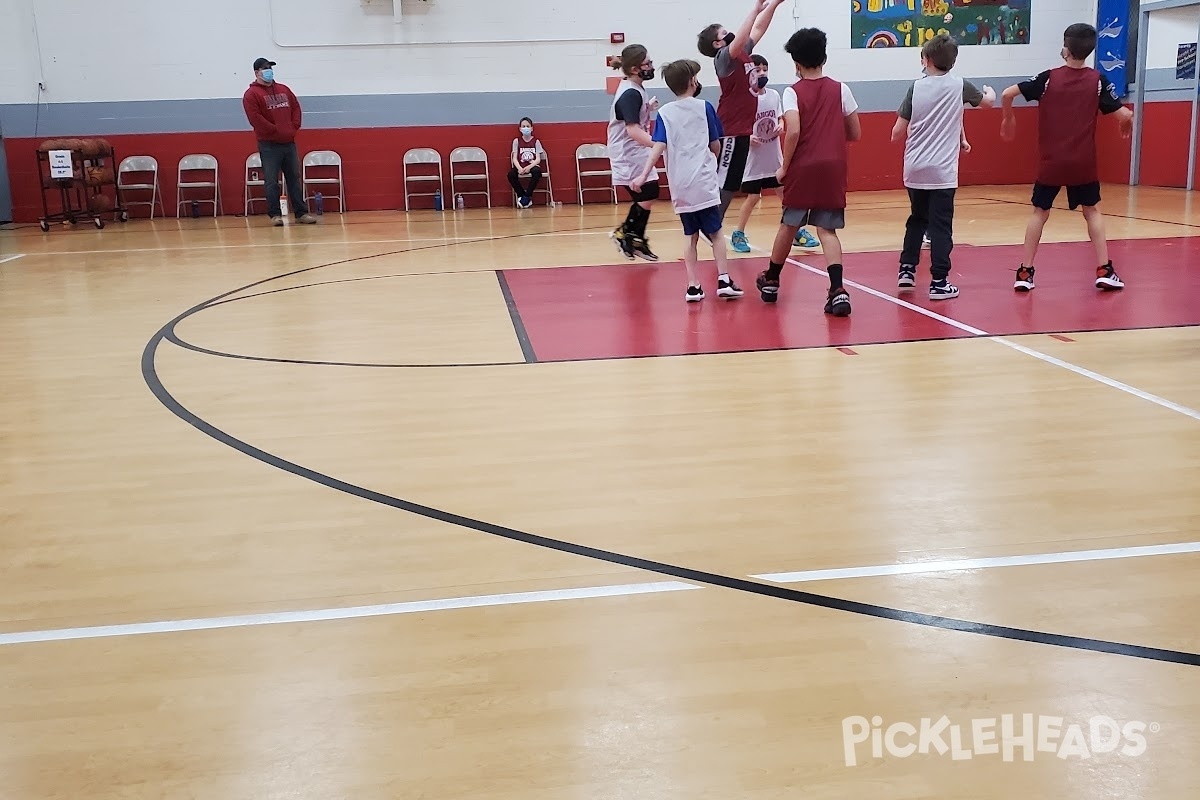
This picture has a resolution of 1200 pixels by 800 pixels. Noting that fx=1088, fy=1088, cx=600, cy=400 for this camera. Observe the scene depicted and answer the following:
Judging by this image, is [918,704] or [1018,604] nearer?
[918,704]

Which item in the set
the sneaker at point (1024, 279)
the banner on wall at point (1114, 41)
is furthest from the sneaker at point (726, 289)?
the banner on wall at point (1114, 41)

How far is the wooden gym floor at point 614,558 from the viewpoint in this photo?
1.87m

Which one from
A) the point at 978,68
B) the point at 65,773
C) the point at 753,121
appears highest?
the point at 978,68

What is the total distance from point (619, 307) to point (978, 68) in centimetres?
1044

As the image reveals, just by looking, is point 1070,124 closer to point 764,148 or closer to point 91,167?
point 764,148

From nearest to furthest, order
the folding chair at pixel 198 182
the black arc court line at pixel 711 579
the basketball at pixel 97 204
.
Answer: the black arc court line at pixel 711 579
the basketball at pixel 97 204
the folding chair at pixel 198 182

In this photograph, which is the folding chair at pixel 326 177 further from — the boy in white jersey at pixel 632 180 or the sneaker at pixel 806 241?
the sneaker at pixel 806 241

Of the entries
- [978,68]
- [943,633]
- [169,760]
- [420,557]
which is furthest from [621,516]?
[978,68]

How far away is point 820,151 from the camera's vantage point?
5.68 m

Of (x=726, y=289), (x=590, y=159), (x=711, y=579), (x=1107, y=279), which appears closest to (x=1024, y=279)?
(x=1107, y=279)

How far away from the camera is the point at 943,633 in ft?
7.38

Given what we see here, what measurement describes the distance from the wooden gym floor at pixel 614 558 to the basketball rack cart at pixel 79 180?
7.03 metres

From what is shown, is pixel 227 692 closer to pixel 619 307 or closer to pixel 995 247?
pixel 619 307

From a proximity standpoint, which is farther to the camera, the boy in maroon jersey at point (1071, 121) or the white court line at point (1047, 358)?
the boy in maroon jersey at point (1071, 121)
